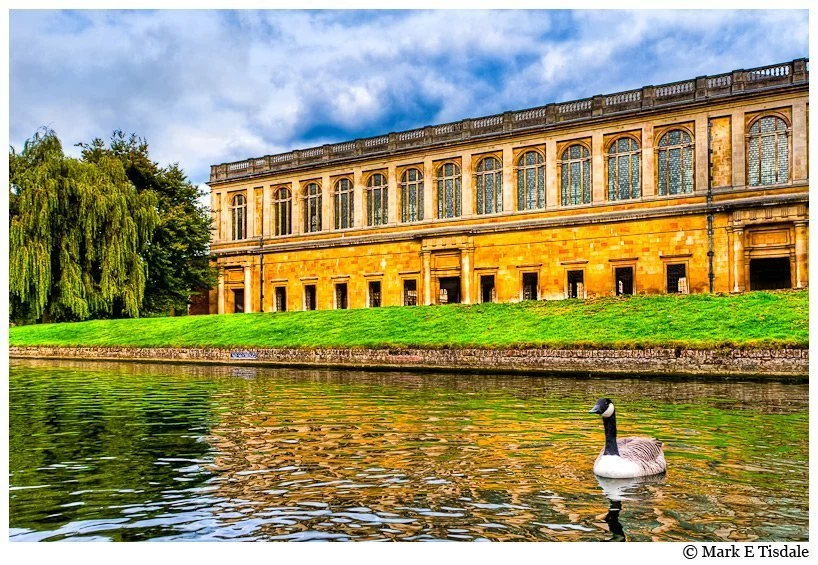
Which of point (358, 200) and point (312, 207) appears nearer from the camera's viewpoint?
point (358, 200)

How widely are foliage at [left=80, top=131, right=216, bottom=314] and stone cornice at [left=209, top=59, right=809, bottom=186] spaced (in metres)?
6.77

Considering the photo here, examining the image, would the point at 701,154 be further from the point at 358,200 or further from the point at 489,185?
the point at 358,200

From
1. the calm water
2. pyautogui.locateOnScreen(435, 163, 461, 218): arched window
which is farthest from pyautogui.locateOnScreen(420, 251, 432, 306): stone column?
the calm water

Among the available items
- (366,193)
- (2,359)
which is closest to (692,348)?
(2,359)

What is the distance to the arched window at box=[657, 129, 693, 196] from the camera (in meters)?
39.8

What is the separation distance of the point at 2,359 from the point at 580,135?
3706 centimetres

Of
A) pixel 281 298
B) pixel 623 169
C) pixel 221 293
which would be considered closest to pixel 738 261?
pixel 623 169

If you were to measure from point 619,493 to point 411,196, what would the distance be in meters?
40.9

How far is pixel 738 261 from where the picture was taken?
3734cm

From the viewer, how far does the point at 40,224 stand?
35125 mm

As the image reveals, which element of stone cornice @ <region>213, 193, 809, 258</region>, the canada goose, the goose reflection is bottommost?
the goose reflection

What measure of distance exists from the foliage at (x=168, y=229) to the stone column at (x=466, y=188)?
14.2m

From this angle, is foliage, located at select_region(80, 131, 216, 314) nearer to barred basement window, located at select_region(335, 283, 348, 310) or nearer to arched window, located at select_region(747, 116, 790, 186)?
barred basement window, located at select_region(335, 283, 348, 310)
